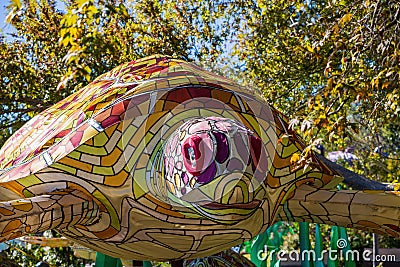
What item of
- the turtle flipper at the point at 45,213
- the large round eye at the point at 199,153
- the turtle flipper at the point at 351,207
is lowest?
the turtle flipper at the point at 45,213

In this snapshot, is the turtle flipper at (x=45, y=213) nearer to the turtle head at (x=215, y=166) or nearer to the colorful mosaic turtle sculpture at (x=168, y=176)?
the colorful mosaic turtle sculpture at (x=168, y=176)

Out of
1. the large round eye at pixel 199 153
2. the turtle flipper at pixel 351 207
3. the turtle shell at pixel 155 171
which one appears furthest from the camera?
the turtle flipper at pixel 351 207

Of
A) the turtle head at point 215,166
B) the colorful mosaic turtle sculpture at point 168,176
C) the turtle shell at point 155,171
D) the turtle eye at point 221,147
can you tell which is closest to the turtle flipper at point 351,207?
the colorful mosaic turtle sculpture at point 168,176

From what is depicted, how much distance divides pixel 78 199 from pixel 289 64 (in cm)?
412

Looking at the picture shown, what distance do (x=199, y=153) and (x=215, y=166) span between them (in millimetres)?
78

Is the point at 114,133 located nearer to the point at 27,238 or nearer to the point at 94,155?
the point at 94,155

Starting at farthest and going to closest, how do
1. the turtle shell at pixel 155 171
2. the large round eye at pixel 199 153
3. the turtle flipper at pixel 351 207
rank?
Answer: the turtle flipper at pixel 351 207, the turtle shell at pixel 155 171, the large round eye at pixel 199 153

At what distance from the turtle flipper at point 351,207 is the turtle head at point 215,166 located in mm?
887

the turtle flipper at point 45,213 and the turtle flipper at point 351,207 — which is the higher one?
the turtle flipper at point 351,207

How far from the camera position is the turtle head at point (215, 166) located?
238cm

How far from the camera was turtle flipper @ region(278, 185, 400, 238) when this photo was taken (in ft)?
11.0

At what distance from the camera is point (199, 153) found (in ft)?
7.85

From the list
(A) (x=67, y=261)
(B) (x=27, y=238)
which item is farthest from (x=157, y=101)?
(A) (x=67, y=261)

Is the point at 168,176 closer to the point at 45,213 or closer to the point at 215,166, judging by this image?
the point at 215,166
